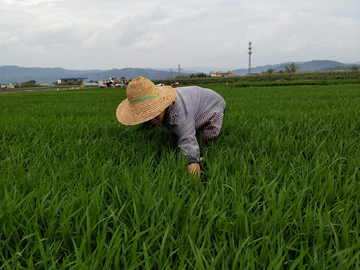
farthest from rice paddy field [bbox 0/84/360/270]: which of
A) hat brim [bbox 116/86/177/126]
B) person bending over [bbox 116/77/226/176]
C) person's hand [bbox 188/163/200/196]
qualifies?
hat brim [bbox 116/86/177/126]

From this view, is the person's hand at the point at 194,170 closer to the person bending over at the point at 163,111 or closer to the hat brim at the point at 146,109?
the person bending over at the point at 163,111

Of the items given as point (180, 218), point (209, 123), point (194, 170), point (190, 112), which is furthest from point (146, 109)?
point (180, 218)

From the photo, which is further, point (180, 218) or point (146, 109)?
point (146, 109)

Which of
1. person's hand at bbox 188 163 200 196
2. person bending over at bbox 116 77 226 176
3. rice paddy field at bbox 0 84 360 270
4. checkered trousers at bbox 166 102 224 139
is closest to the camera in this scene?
rice paddy field at bbox 0 84 360 270

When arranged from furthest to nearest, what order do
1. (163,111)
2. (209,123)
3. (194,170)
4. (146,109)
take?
(209,123) → (163,111) → (146,109) → (194,170)

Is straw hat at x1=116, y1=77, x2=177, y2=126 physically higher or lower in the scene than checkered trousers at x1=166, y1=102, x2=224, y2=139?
higher

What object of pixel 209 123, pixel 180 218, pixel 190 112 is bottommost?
pixel 180 218

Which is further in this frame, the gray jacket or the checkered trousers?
the checkered trousers

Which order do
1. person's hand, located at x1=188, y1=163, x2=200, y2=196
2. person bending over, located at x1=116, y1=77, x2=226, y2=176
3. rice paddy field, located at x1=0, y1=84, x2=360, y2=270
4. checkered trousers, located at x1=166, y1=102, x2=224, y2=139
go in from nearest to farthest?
rice paddy field, located at x1=0, y1=84, x2=360, y2=270
person's hand, located at x1=188, y1=163, x2=200, y2=196
person bending over, located at x1=116, y1=77, x2=226, y2=176
checkered trousers, located at x1=166, y1=102, x2=224, y2=139

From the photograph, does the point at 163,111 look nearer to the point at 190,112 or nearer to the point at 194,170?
the point at 190,112

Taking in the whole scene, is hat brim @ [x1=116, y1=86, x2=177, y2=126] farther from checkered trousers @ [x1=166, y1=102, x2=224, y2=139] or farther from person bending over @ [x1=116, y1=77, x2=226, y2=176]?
checkered trousers @ [x1=166, y1=102, x2=224, y2=139]

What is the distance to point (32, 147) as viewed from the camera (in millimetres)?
1811

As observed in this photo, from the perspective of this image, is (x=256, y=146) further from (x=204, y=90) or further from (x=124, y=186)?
(x=124, y=186)

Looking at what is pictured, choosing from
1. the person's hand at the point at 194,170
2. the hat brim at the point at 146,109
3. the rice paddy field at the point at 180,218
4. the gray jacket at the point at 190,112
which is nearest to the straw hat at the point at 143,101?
the hat brim at the point at 146,109
